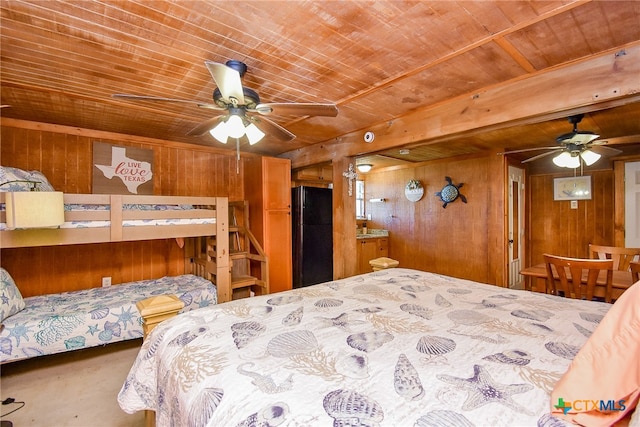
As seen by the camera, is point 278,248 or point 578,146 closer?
point 578,146

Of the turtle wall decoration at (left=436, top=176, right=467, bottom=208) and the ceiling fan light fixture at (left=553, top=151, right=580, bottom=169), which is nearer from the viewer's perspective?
the ceiling fan light fixture at (left=553, top=151, right=580, bottom=169)

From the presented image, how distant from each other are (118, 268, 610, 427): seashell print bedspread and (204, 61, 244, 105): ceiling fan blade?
123 centimetres

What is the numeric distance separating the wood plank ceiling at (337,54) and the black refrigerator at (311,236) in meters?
1.83

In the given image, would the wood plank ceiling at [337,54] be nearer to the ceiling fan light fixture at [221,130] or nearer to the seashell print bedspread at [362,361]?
the ceiling fan light fixture at [221,130]

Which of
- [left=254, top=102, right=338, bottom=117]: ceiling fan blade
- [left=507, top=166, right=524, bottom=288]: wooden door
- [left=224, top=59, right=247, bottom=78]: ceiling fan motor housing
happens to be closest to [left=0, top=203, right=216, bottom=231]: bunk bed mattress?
[left=254, top=102, right=338, bottom=117]: ceiling fan blade

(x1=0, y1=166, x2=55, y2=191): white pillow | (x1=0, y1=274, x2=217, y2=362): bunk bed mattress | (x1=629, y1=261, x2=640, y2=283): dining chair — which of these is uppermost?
(x1=0, y1=166, x2=55, y2=191): white pillow

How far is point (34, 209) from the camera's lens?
208cm

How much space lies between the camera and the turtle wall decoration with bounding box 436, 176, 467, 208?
4646 mm

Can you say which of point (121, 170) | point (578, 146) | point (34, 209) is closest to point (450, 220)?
point (578, 146)

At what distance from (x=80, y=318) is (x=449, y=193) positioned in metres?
4.95

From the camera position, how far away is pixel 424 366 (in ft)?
3.20

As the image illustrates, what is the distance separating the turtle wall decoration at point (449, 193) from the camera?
4.65 meters

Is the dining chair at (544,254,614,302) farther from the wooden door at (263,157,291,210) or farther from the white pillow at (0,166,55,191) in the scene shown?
the white pillow at (0,166,55,191)

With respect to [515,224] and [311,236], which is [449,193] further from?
[311,236]
